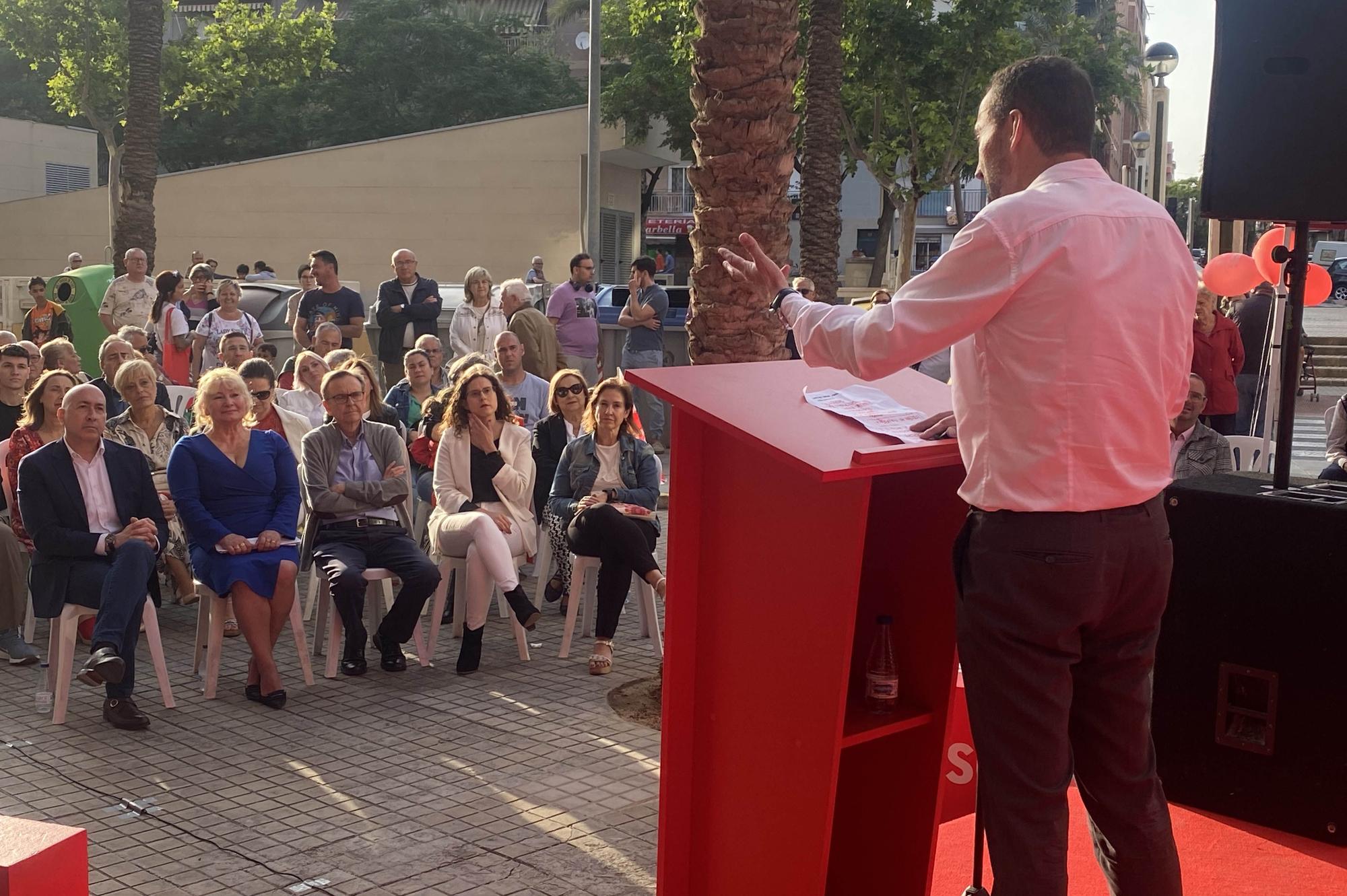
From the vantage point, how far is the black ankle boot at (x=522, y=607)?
683 cm

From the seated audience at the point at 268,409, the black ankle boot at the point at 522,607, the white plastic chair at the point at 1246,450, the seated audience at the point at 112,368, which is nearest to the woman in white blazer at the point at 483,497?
the black ankle boot at the point at 522,607

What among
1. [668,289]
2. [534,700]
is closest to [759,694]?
[534,700]

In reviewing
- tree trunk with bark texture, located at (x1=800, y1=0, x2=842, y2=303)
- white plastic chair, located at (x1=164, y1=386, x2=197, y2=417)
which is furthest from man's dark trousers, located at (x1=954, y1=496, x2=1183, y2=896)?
tree trunk with bark texture, located at (x1=800, y1=0, x2=842, y2=303)

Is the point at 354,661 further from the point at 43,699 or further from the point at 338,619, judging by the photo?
the point at 43,699

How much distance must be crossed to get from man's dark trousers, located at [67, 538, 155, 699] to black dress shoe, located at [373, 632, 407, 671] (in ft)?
3.78

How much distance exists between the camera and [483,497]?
284 inches

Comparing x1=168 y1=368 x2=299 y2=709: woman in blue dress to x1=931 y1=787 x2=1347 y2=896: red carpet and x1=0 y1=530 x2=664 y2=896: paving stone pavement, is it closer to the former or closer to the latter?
x1=0 y1=530 x2=664 y2=896: paving stone pavement

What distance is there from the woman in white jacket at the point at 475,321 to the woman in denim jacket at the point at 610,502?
173 inches

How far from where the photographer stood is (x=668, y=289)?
18.8 m

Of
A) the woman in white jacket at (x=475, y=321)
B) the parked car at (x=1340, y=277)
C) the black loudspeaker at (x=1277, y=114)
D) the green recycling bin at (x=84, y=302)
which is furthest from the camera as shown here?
the parked car at (x=1340, y=277)

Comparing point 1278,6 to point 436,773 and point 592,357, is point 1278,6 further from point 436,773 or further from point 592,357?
point 592,357

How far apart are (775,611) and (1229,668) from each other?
165 cm

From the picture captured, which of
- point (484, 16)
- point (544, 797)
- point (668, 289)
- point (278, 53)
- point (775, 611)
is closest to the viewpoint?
point (775, 611)

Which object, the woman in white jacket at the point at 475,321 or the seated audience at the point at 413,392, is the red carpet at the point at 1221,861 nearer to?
the seated audience at the point at 413,392
